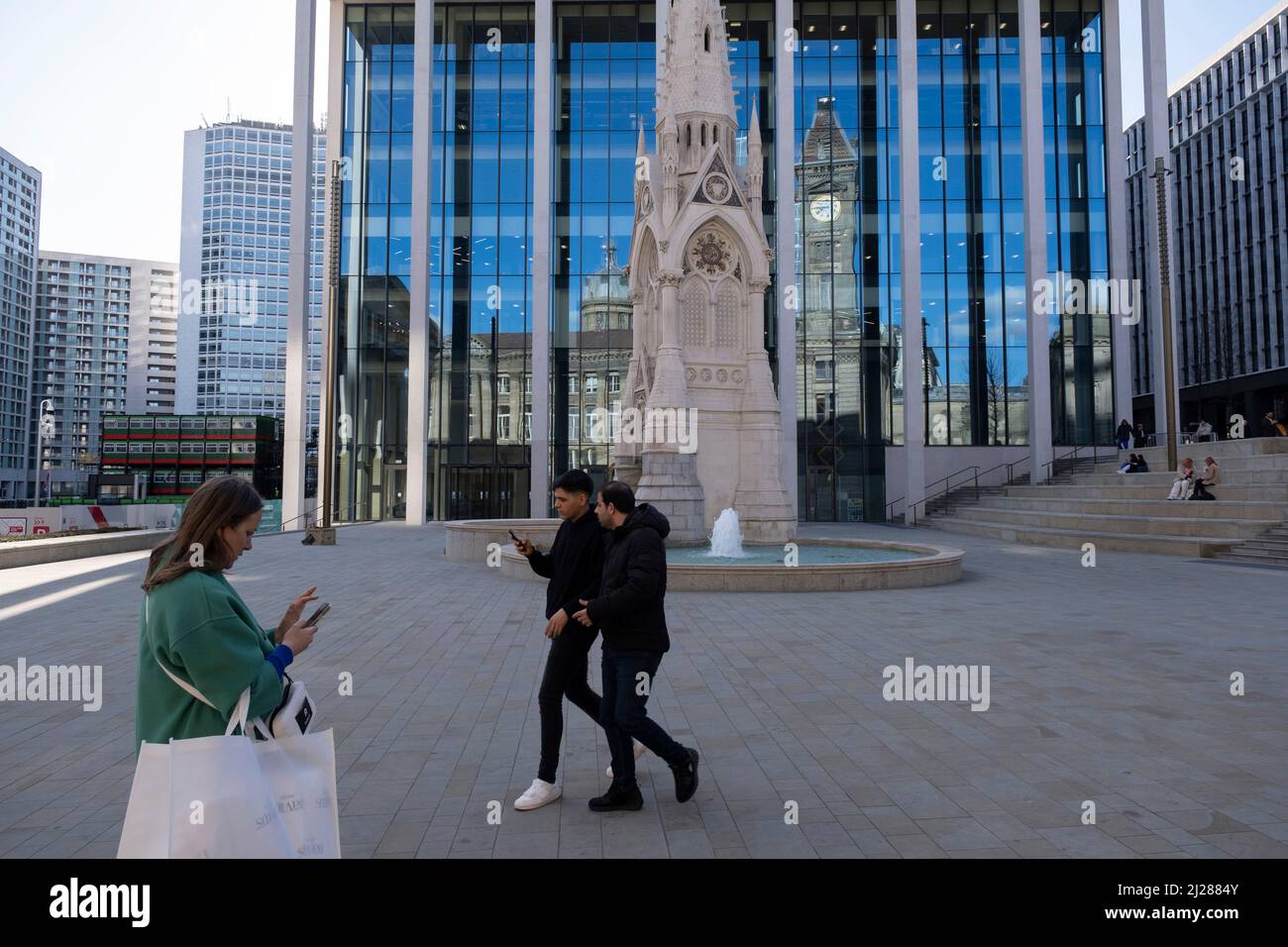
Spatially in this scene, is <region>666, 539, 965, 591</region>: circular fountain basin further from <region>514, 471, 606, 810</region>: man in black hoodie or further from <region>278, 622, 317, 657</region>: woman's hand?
<region>278, 622, 317, 657</region>: woman's hand

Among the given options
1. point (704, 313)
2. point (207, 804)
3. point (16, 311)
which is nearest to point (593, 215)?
point (704, 313)

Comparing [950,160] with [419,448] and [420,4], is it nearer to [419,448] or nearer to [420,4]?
[420,4]

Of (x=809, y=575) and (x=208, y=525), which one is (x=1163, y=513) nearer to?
(x=809, y=575)

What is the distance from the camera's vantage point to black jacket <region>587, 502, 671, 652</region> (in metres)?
4.07

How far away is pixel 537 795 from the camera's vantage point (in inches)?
170

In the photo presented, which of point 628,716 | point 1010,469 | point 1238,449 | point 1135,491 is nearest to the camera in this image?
point 628,716

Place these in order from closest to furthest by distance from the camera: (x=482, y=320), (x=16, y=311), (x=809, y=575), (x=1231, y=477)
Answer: (x=809, y=575)
(x=1231, y=477)
(x=482, y=320)
(x=16, y=311)

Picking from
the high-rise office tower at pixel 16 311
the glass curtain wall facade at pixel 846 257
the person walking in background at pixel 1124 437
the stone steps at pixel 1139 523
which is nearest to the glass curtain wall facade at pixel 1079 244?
the person walking in background at pixel 1124 437

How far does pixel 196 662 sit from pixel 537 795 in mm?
2440

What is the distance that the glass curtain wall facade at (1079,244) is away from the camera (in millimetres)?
36594

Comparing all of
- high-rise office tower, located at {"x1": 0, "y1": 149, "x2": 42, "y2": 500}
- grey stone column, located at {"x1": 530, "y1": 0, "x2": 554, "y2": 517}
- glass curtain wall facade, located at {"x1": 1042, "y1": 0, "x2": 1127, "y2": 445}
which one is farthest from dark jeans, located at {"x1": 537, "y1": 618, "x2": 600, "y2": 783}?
high-rise office tower, located at {"x1": 0, "y1": 149, "x2": 42, "y2": 500}

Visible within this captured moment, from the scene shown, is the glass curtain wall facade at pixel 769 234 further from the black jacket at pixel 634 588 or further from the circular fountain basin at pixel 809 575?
the black jacket at pixel 634 588

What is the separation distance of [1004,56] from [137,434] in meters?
63.5

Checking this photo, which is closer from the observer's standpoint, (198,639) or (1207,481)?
(198,639)
